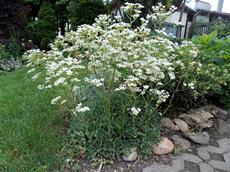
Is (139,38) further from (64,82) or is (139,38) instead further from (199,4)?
(199,4)

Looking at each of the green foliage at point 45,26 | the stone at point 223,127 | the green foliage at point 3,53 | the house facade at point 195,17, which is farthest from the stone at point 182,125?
the house facade at point 195,17

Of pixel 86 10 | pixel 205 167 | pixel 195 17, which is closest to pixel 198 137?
pixel 205 167

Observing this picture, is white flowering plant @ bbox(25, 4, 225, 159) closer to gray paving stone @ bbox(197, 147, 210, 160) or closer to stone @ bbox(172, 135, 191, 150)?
stone @ bbox(172, 135, 191, 150)

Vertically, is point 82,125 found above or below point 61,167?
above

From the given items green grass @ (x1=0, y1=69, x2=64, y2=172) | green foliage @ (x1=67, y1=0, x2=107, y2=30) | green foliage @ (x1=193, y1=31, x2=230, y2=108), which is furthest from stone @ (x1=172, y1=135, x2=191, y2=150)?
green foliage @ (x1=67, y1=0, x2=107, y2=30)

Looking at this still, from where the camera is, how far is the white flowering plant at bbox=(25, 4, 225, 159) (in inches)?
87.2

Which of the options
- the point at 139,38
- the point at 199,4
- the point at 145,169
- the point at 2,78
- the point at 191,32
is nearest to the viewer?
the point at 145,169

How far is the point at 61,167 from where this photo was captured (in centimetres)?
223

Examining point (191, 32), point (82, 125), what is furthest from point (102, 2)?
point (191, 32)

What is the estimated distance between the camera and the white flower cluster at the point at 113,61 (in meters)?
2.17

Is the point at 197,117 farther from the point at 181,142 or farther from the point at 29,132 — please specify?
the point at 29,132

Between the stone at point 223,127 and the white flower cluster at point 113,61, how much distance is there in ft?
2.63

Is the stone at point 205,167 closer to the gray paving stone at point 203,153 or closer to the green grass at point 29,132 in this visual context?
the gray paving stone at point 203,153

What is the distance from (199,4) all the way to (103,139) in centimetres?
1482
